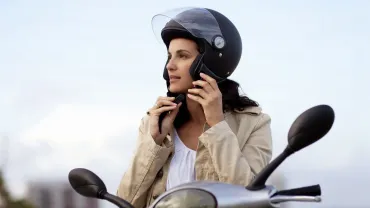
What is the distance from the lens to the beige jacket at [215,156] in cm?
322

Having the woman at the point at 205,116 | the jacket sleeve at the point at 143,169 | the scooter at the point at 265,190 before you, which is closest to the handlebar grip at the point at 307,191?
the scooter at the point at 265,190

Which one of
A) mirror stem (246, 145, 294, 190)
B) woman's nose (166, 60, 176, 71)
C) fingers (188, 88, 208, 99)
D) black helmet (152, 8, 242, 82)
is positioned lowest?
mirror stem (246, 145, 294, 190)

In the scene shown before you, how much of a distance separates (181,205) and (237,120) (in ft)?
4.53

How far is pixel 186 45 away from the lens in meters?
3.60

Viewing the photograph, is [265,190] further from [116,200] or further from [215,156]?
[215,156]

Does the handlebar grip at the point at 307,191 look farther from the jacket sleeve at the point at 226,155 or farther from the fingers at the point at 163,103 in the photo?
the fingers at the point at 163,103

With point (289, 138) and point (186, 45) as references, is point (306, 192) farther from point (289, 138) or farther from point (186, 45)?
point (186, 45)

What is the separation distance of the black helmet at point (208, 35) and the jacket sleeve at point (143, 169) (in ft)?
1.15

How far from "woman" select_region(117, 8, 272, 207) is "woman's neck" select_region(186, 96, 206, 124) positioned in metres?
0.06

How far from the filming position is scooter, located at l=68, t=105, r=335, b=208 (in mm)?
2336

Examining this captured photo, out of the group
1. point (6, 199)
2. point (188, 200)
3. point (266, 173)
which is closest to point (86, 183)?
point (188, 200)

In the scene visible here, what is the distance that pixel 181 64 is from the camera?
11.8 ft

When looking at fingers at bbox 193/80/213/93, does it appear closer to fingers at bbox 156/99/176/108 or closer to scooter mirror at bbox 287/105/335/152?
fingers at bbox 156/99/176/108

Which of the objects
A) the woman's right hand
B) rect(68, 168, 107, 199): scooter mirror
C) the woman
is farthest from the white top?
rect(68, 168, 107, 199): scooter mirror
